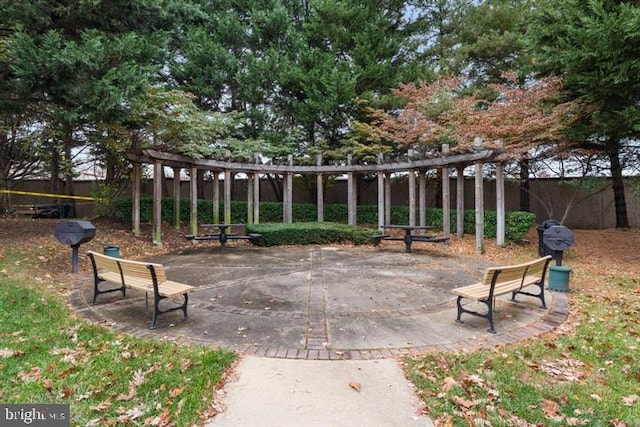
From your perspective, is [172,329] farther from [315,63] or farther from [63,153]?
[63,153]

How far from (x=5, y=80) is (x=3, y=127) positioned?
6.22 meters

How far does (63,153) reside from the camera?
14539mm

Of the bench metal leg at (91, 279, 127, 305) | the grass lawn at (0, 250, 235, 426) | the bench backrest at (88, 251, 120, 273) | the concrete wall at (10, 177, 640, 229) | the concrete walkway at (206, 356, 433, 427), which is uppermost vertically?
the concrete wall at (10, 177, 640, 229)

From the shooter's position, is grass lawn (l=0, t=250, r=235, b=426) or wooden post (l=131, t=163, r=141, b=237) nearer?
grass lawn (l=0, t=250, r=235, b=426)

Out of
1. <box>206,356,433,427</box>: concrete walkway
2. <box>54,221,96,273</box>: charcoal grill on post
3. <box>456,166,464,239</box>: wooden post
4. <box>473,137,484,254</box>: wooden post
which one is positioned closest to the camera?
<box>206,356,433,427</box>: concrete walkway

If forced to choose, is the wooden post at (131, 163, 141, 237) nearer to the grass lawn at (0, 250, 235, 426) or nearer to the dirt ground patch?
the dirt ground patch

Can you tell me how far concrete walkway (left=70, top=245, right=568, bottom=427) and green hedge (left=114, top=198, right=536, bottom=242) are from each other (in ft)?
12.2

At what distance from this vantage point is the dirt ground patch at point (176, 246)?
6.96 meters

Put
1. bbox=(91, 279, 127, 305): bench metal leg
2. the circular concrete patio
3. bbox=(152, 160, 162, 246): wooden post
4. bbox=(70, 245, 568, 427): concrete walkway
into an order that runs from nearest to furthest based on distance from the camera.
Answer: bbox=(70, 245, 568, 427): concrete walkway, the circular concrete patio, bbox=(91, 279, 127, 305): bench metal leg, bbox=(152, 160, 162, 246): wooden post

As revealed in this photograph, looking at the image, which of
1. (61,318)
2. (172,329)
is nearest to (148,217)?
(61,318)

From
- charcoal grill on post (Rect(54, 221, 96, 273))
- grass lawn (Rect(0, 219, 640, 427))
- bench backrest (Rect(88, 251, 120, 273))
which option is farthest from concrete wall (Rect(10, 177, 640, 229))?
bench backrest (Rect(88, 251, 120, 273))

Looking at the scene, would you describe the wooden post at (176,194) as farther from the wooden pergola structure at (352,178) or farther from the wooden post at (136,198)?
the wooden post at (136,198)

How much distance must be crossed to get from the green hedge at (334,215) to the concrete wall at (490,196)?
1.56m

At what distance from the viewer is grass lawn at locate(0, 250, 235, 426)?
2.35 metres
